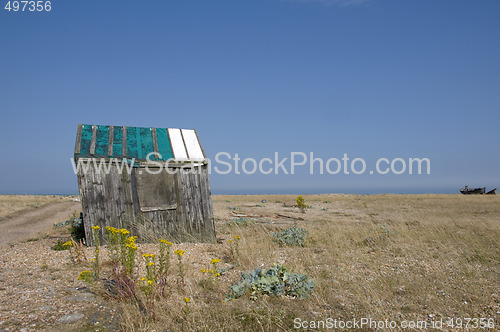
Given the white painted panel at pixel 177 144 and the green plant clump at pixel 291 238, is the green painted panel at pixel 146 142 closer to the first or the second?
the white painted panel at pixel 177 144

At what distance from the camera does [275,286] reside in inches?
196

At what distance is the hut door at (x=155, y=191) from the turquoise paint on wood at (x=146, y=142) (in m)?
0.58

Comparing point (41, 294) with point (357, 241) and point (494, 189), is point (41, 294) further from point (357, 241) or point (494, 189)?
point (494, 189)

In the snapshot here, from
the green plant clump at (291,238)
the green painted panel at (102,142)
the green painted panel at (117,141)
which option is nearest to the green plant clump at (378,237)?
the green plant clump at (291,238)

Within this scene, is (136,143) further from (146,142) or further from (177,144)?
(177,144)

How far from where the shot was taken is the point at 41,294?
483 cm

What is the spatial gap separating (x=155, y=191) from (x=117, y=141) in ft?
6.72

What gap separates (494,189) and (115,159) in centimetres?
5012

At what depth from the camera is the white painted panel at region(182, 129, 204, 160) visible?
10173 millimetres

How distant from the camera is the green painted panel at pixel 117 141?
9.43 meters

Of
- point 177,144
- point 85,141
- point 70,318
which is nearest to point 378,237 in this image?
point 177,144

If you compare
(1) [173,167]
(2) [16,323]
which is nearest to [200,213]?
(1) [173,167]

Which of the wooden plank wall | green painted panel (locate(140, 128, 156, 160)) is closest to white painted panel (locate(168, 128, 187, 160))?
the wooden plank wall

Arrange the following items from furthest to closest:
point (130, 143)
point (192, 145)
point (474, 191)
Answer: point (474, 191)
point (192, 145)
point (130, 143)
